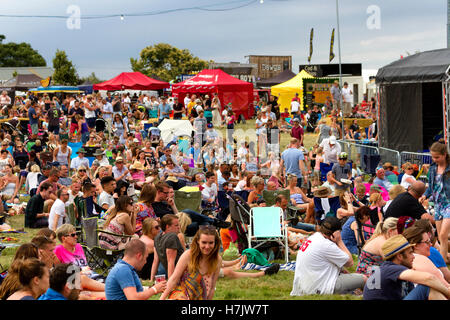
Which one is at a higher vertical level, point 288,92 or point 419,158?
point 288,92

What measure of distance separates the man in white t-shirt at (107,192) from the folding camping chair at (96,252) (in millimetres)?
1346

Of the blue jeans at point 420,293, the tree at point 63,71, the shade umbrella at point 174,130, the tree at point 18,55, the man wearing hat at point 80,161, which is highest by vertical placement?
the tree at point 18,55

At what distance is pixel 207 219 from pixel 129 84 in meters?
22.0

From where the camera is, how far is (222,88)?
30.1 meters

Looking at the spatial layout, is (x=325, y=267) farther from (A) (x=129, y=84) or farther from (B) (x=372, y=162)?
(A) (x=129, y=84)

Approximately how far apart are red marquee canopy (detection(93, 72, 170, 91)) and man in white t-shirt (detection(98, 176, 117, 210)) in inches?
798

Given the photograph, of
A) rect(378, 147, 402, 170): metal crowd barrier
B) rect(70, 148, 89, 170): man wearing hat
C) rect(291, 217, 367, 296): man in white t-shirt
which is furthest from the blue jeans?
→ rect(70, 148, 89, 170): man wearing hat

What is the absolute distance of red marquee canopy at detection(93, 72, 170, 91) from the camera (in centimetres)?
3070

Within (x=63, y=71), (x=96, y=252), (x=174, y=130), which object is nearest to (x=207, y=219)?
(x=96, y=252)

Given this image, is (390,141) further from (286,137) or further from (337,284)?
(337,284)

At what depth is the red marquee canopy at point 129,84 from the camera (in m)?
30.7

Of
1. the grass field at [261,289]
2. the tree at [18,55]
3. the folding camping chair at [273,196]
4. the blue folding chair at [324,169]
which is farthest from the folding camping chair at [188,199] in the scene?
the tree at [18,55]

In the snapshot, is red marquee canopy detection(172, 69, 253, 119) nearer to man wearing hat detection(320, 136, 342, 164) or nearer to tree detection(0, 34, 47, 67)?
man wearing hat detection(320, 136, 342, 164)

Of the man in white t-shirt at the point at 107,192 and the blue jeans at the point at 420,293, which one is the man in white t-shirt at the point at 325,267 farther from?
the man in white t-shirt at the point at 107,192
